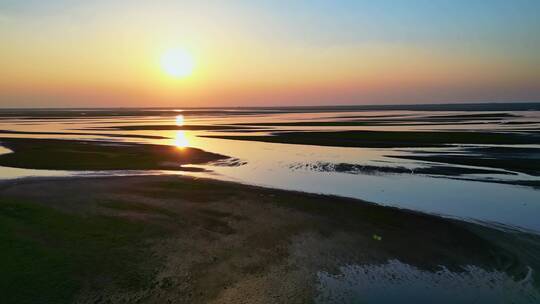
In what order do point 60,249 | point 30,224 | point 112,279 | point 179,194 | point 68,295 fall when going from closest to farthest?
point 68,295, point 112,279, point 60,249, point 30,224, point 179,194

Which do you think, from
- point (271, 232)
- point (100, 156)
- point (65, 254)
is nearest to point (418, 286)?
point (271, 232)

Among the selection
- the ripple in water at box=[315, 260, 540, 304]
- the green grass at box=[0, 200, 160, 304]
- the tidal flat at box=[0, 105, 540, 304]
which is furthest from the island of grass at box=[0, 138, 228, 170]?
the ripple in water at box=[315, 260, 540, 304]

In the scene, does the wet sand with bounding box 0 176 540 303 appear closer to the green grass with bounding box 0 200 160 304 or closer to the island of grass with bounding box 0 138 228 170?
the green grass with bounding box 0 200 160 304

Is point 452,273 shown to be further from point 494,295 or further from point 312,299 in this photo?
point 312,299

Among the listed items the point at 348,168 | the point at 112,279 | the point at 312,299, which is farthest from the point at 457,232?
the point at 348,168

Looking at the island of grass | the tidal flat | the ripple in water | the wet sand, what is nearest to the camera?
the ripple in water

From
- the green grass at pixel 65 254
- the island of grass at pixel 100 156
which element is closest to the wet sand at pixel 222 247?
the green grass at pixel 65 254

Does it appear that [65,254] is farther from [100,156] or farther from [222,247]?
[100,156]
